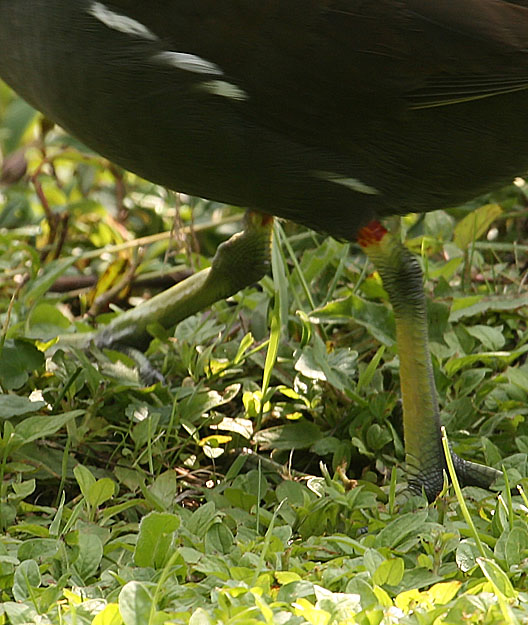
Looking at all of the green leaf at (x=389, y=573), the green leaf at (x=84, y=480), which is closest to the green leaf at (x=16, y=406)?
the green leaf at (x=84, y=480)

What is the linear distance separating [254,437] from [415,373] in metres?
0.50

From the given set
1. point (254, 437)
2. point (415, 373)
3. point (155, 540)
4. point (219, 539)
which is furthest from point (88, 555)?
point (415, 373)

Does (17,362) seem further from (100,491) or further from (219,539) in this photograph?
(219,539)

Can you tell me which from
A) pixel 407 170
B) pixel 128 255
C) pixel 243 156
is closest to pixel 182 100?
pixel 243 156

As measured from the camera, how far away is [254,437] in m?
2.82

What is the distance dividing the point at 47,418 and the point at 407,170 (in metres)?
1.11

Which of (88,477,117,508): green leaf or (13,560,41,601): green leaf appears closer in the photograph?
(13,560,41,601): green leaf

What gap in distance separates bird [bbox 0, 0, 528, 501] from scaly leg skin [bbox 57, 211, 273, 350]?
56cm

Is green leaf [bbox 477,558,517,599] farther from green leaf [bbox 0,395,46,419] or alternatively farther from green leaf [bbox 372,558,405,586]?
green leaf [bbox 0,395,46,419]

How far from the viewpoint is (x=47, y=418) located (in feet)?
8.68

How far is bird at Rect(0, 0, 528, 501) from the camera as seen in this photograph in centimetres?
222

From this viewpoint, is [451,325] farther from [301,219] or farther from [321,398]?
[301,219]

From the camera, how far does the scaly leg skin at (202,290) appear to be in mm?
3146

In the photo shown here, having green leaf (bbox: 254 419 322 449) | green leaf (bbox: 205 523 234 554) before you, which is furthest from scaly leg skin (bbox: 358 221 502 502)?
green leaf (bbox: 205 523 234 554)
